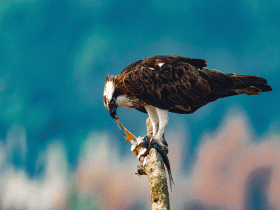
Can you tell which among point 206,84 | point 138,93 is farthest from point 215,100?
point 138,93

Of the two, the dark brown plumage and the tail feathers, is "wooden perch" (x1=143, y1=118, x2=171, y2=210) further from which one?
the tail feathers

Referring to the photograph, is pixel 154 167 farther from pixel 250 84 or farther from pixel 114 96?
pixel 250 84

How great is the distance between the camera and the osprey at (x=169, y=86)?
625cm

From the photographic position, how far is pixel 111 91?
6.42 metres

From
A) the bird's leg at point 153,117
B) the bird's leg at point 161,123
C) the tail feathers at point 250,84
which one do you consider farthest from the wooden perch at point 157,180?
the tail feathers at point 250,84

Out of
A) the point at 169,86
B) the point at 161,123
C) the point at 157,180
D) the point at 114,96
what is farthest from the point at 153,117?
the point at 157,180

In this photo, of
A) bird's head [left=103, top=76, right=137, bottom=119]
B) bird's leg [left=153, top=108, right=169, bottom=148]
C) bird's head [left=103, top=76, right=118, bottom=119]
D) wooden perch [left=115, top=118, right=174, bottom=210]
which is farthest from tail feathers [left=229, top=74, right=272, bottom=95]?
bird's head [left=103, top=76, right=118, bottom=119]

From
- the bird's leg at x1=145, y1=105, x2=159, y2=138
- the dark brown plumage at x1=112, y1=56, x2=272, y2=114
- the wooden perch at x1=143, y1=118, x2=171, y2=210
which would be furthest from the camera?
the bird's leg at x1=145, y1=105, x2=159, y2=138

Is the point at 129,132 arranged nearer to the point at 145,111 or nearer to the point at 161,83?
the point at 145,111

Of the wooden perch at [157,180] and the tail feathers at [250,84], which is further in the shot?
the tail feathers at [250,84]

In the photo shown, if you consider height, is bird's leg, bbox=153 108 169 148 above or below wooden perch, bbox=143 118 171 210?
above

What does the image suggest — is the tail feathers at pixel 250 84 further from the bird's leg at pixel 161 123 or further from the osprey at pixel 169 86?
the bird's leg at pixel 161 123

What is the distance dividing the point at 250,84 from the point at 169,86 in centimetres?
185

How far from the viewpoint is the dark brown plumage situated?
20.5 feet
